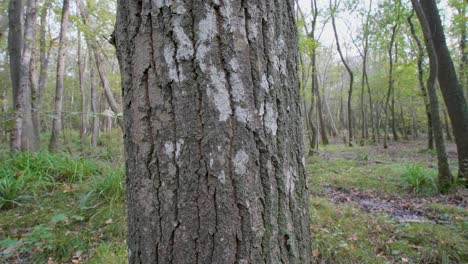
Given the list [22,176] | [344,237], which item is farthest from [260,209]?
[22,176]

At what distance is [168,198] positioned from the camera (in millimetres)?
778

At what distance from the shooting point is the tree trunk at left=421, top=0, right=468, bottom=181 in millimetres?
5238

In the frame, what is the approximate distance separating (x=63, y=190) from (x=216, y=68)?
391cm

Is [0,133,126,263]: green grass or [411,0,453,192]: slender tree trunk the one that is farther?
[411,0,453,192]: slender tree trunk

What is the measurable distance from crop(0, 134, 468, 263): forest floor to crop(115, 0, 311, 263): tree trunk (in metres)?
1.44

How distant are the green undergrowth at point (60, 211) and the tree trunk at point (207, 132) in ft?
4.71

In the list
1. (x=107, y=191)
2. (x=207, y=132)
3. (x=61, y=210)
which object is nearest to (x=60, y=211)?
(x=61, y=210)

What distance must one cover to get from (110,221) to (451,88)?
655 cm

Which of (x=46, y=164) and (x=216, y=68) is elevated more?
(x=216, y=68)

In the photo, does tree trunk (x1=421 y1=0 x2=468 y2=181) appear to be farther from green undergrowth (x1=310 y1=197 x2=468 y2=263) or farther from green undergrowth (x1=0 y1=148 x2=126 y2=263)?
green undergrowth (x1=0 y1=148 x2=126 y2=263)

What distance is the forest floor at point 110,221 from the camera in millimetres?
2561

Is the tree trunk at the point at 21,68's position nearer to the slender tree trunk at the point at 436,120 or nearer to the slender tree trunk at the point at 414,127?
the slender tree trunk at the point at 436,120

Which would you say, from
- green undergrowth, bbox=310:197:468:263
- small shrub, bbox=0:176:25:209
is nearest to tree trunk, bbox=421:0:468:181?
green undergrowth, bbox=310:197:468:263

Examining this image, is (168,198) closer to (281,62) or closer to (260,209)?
(260,209)
